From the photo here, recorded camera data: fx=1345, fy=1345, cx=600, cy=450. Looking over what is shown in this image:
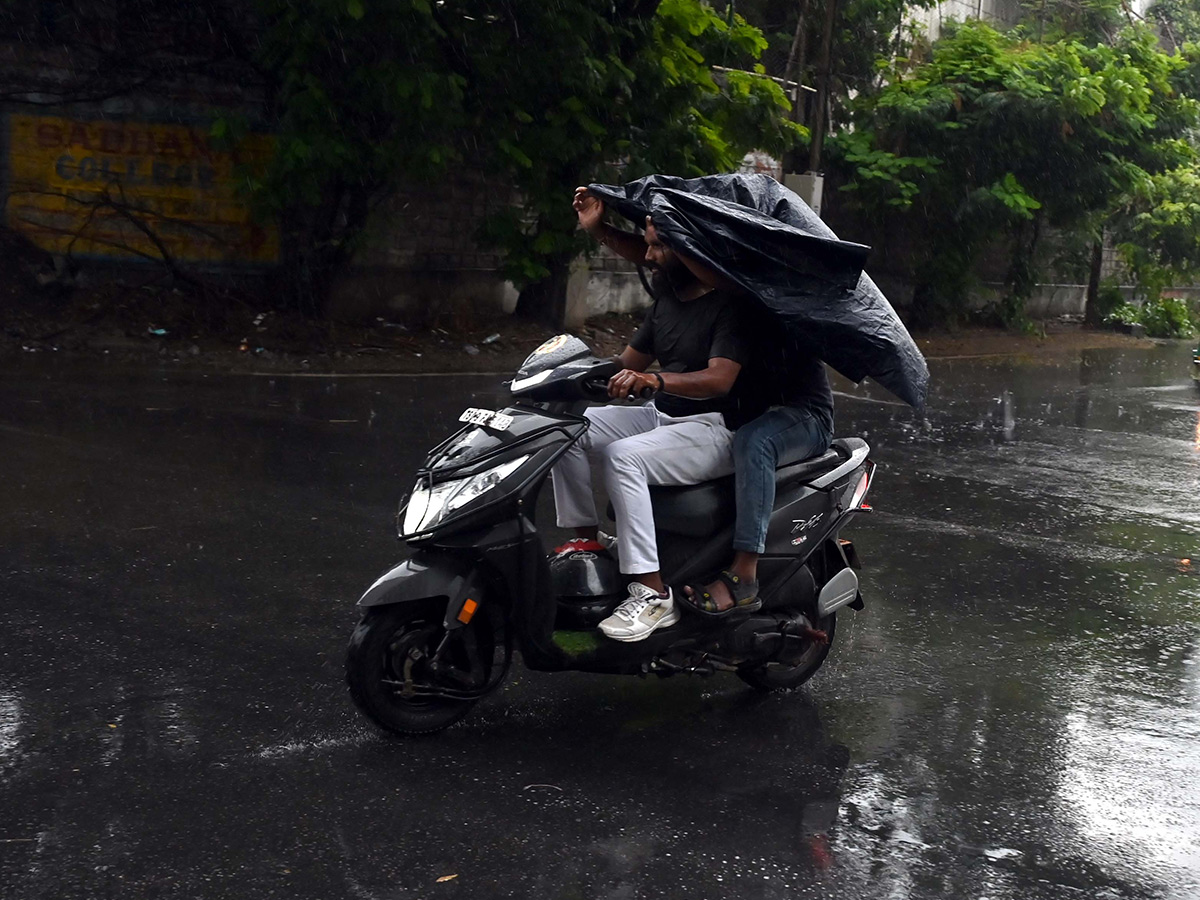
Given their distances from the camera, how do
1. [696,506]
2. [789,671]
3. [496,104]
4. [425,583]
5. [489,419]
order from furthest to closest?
[496,104] < [789,671] < [696,506] < [489,419] < [425,583]

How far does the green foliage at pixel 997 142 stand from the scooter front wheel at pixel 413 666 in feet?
60.2

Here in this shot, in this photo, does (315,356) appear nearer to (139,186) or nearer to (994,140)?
(139,186)

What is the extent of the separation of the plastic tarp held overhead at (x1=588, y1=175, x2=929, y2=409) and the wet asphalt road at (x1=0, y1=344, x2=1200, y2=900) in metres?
1.32

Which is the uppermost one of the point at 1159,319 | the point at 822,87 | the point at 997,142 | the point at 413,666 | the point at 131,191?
the point at 822,87

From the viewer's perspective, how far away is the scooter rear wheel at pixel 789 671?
198 inches

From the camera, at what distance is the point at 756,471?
4.63 m

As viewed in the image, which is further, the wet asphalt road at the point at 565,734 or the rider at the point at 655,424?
the rider at the point at 655,424

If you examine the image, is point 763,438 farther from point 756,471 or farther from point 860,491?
point 860,491

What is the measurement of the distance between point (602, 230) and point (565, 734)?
1796mm

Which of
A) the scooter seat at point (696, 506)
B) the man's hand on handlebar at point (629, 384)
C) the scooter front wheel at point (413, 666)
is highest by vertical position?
the man's hand on handlebar at point (629, 384)

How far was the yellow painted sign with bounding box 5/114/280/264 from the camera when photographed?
50.0 feet

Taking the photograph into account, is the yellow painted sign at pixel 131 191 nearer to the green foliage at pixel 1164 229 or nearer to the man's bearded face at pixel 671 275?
the man's bearded face at pixel 671 275

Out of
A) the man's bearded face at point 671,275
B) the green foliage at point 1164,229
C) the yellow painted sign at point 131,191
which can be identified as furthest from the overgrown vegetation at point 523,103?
A: the man's bearded face at point 671,275

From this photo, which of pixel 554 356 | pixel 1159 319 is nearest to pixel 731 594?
pixel 554 356
